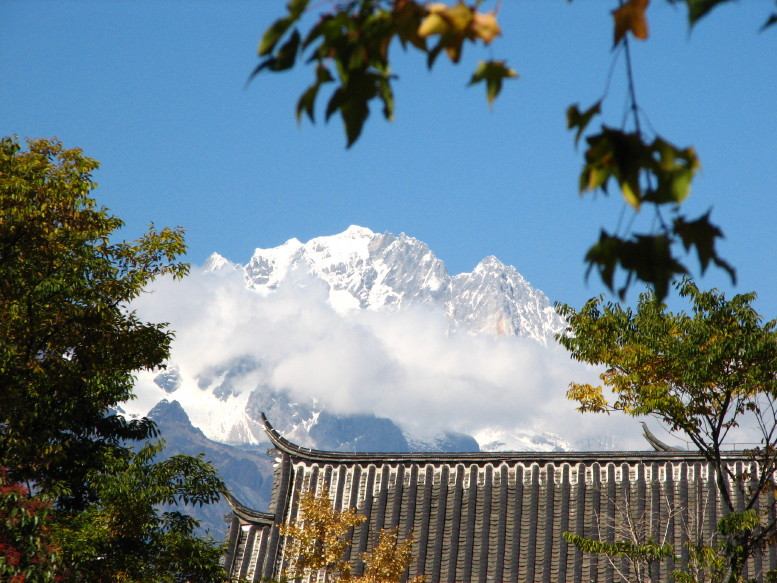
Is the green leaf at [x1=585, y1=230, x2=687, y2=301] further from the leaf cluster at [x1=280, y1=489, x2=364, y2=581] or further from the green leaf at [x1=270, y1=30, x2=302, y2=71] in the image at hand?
the leaf cluster at [x1=280, y1=489, x2=364, y2=581]

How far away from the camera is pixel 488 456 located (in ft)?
62.6

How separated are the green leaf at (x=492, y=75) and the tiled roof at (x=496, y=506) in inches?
592

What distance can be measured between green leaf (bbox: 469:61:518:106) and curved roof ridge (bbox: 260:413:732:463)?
1582 centimetres

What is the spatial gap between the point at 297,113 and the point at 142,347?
1369 centimetres

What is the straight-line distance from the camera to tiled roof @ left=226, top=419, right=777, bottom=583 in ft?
56.4

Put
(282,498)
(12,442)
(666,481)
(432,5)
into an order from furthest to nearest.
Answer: (282,498) → (666,481) → (12,442) → (432,5)

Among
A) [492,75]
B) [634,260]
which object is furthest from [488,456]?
[492,75]

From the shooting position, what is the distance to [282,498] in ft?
62.5

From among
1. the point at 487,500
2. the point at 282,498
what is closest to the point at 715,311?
the point at 487,500

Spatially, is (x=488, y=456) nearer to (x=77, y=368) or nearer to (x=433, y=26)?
(x=77, y=368)

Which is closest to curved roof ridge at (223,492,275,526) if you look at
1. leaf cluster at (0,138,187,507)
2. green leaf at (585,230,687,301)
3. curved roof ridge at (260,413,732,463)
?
curved roof ridge at (260,413,732,463)

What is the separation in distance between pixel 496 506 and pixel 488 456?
1.15 m

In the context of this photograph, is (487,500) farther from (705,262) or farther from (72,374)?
(705,262)

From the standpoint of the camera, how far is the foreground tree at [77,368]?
13.0 meters
